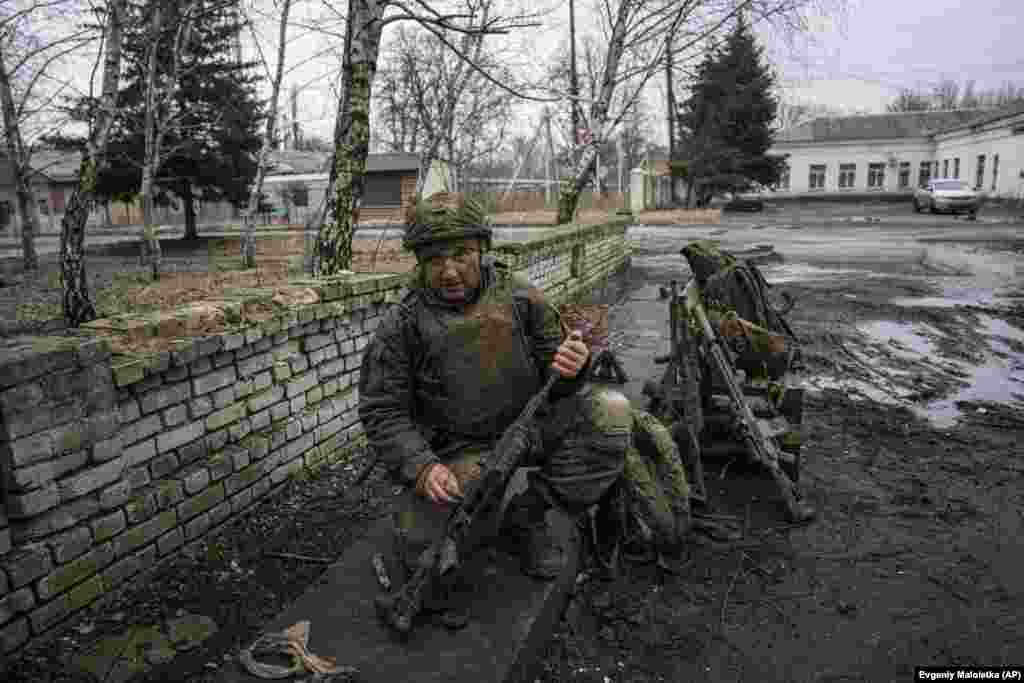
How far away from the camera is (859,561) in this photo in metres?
2.97

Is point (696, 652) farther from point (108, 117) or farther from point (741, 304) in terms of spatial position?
point (108, 117)

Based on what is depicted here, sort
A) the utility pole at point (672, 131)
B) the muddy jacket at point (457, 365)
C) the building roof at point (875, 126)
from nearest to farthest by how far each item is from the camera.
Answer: the muddy jacket at point (457, 365), the utility pole at point (672, 131), the building roof at point (875, 126)

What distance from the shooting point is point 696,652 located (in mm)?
2420

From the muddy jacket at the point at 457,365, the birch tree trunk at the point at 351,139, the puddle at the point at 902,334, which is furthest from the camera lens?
the puddle at the point at 902,334

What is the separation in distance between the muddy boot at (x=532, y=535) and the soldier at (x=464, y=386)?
12 centimetres

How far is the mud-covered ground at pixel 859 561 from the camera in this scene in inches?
93.7

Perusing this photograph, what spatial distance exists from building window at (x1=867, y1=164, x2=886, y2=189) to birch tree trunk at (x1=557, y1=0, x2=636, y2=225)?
45.4 m

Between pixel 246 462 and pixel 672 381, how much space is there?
8.60ft

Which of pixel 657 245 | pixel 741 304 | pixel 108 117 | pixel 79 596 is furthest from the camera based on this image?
pixel 657 245

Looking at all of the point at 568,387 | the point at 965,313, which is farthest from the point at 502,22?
the point at 965,313

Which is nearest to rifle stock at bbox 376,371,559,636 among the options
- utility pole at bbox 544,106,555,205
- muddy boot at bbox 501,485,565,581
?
muddy boot at bbox 501,485,565,581

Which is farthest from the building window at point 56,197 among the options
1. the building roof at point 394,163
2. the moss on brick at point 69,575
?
the moss on brick at point 69,575

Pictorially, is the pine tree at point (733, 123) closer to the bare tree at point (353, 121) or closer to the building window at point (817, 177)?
the building window at point (817, 177)

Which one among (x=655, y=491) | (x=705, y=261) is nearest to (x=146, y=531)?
(x=655, y=491)
